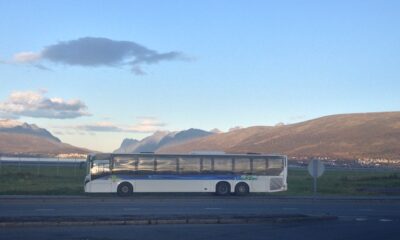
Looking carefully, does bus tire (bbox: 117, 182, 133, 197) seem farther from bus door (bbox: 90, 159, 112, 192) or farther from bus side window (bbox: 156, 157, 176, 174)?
bus side window (bbox: 156, 157, 176, 174)

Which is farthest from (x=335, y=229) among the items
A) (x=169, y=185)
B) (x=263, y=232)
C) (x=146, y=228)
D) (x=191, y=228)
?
(x=169, y=185)

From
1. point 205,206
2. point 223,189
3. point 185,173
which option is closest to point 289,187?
point 223,189

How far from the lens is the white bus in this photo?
127 ft

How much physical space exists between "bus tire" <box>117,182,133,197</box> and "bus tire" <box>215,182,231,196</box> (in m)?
5.39

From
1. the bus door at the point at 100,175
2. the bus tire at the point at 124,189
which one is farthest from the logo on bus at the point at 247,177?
the bus door at the point at 100,175

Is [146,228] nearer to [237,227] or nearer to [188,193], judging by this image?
[237,227]

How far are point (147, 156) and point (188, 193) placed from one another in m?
3.97

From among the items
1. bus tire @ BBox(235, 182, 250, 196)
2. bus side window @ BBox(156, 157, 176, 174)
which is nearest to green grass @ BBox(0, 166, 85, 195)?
bus side window @ BBox(156, 157, 176, 174)

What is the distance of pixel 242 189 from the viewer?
133 ft

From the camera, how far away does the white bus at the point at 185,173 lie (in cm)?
3884

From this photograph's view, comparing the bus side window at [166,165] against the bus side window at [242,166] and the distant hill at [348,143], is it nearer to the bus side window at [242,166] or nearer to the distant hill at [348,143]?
the bus side window at [242,166]

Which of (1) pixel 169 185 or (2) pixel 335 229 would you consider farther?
(1) pixel 169 185

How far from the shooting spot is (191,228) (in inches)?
754

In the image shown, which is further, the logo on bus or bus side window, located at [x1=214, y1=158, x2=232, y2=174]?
the logo on bus
